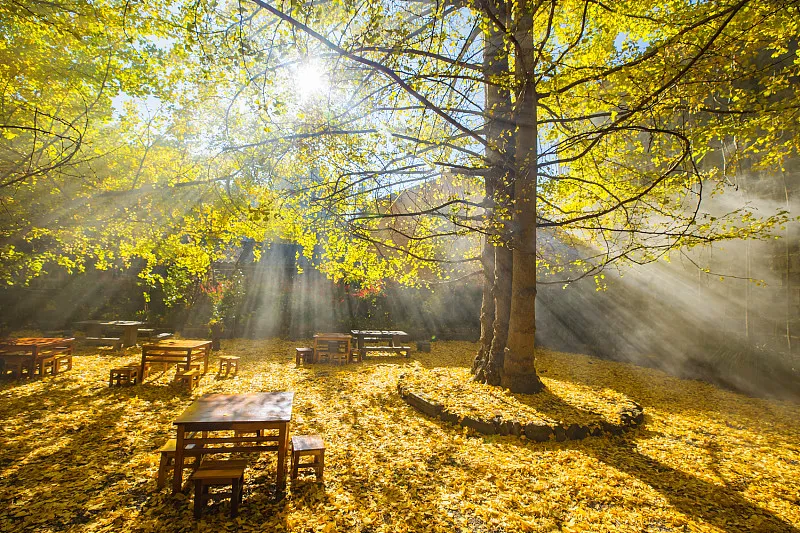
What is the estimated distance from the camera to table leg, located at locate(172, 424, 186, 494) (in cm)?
353

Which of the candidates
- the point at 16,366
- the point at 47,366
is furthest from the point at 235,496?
the point at 47,366

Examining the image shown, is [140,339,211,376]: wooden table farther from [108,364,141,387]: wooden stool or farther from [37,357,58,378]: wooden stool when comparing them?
[37,357,58,378]: wooden stool

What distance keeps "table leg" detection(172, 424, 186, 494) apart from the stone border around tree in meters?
3.86

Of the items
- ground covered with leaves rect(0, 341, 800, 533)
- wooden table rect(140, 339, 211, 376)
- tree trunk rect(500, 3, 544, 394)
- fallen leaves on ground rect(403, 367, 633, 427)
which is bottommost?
ground covered with leaves rect(0, 341, 800, 533)

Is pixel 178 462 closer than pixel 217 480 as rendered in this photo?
Result: No

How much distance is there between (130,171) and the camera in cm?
941

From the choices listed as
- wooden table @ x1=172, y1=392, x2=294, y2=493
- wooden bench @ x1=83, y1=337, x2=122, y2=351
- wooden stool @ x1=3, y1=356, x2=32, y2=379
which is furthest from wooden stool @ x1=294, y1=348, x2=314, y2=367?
wooden table @ x1=172, y1=392, x2=294, y2=493

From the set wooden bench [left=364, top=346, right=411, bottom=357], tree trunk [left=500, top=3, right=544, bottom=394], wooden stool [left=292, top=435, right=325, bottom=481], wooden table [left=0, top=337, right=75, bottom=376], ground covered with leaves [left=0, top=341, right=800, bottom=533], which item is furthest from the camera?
wooden bench [left=364, top=346, right=411, bottom=357]

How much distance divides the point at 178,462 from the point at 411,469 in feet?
8.33

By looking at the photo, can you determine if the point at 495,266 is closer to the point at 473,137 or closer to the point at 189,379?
the point at 473,137

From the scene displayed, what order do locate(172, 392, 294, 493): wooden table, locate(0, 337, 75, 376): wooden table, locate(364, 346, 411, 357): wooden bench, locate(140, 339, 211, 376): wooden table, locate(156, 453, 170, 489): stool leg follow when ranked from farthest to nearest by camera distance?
locate(364, 346, 411, 357): wooden bench, locate(140, 339, 211, 376): wooden table, locate(0, 337, 75, 376): wooden table, locate(156, 453, 170, 489): stool leg, locate(172, 392, 294, 493): wooden table

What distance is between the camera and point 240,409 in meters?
3.97

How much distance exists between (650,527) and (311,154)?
275 inches

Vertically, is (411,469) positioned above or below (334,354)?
below
